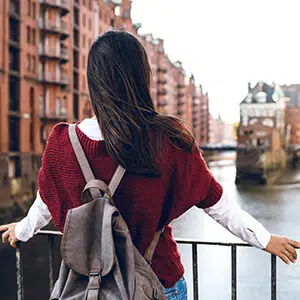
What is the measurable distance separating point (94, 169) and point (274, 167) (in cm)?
2737

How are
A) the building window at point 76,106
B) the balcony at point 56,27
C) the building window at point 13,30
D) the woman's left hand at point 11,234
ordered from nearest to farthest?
the woman's left hand at point 11,234
the building window at point 13,30
the balcony at point 56,27
the building window at point 76,106

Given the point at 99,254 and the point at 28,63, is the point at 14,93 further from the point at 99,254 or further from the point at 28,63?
the point at 99,254

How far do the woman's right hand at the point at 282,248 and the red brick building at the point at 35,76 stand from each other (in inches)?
454

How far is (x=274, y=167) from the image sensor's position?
2711cm

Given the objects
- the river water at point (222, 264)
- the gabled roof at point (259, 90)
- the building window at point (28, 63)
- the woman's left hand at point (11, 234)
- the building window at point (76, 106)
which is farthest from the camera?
the gabled roof at point (259, 90)

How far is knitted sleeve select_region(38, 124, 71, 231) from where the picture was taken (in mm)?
718

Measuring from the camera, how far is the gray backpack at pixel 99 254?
2.10 ft

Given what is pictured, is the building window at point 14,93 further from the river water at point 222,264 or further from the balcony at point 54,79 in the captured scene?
the river water at point 222,264

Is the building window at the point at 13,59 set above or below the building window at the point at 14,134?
above

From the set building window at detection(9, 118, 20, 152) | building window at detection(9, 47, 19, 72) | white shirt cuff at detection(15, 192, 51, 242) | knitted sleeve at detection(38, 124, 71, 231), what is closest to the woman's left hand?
white shirt cuff at detection(15, 192, 51, 242)

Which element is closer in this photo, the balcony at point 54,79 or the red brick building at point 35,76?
the red brick building at point 35,76

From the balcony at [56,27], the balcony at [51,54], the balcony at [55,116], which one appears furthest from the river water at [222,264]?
the balcony at [56,27]

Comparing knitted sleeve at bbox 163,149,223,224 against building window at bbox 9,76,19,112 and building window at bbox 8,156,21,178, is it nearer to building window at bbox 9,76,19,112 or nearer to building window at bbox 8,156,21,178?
building window at bbox 9,76,19,112

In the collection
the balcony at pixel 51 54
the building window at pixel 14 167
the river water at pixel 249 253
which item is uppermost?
the balcony at pixel 51 54
